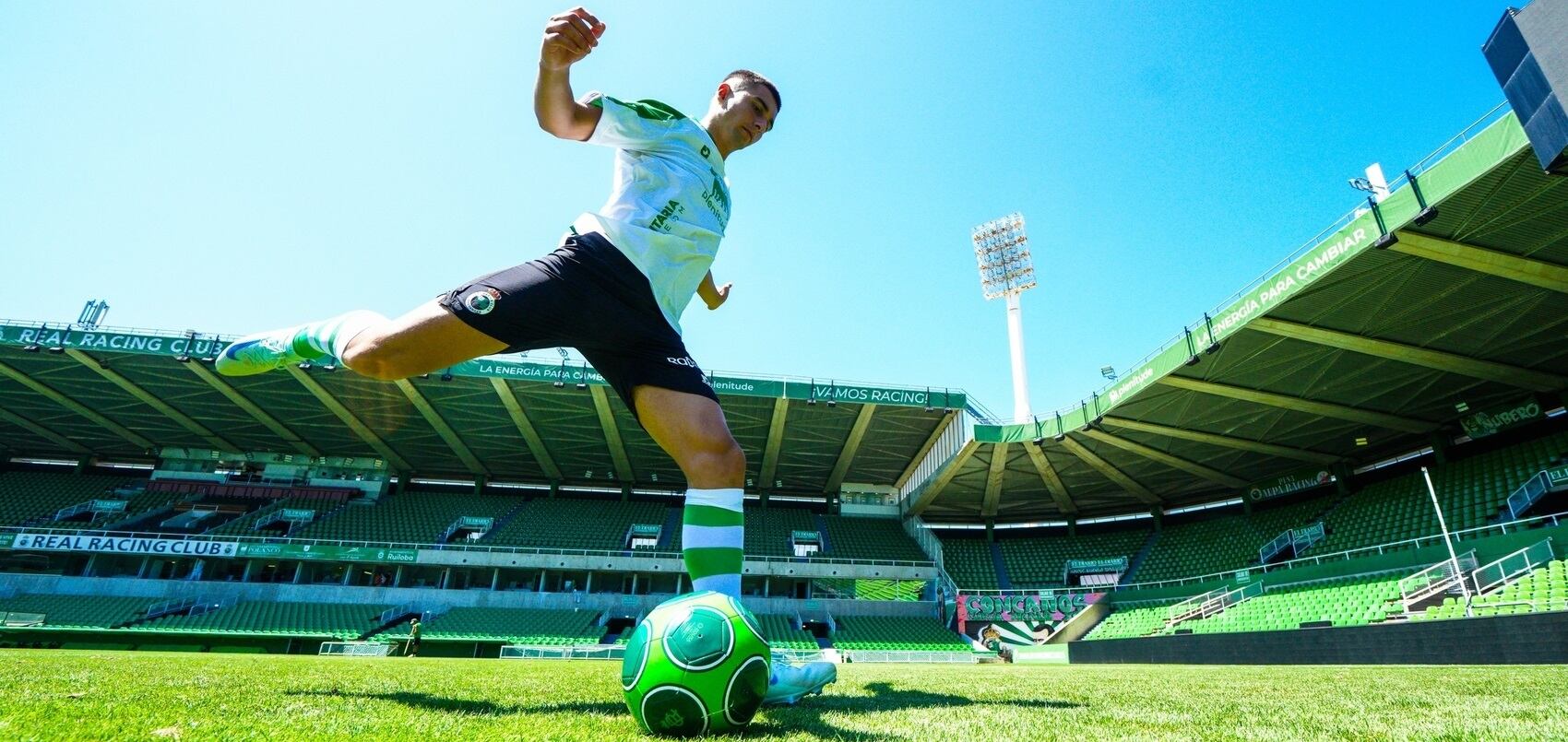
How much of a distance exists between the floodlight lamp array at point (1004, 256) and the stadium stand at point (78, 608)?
1694 inches

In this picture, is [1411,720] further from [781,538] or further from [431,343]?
[781,538]

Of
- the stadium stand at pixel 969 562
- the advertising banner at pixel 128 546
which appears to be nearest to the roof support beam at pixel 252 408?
the advertising banner at pixel 128 546

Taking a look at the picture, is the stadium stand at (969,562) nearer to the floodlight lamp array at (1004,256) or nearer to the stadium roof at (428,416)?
the stadium roof at (428,416)

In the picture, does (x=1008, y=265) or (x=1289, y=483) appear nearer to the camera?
(x=1289, y=483)

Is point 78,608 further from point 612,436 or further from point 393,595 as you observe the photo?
point 612,436

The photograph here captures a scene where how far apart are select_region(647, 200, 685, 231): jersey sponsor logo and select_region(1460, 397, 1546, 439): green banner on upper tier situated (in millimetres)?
30977

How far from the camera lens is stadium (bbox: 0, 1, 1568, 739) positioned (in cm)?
1280

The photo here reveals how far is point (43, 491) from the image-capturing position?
111ft

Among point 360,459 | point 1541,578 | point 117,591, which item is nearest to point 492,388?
point 360,459

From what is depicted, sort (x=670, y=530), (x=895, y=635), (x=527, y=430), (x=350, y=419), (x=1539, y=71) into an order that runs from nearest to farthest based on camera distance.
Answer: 1. (x=1539, y=71)
2. (x=895, y=635)
3. (x=350, y=419)
4. (x=527, y=430)
5. (x=670, y=530)

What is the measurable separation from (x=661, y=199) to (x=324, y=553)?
1340 inches

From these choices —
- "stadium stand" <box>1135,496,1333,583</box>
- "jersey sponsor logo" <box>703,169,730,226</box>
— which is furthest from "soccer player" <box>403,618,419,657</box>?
"stadium stand" <box>1135,496,1333,583</box>

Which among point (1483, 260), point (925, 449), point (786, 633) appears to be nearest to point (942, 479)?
point (925, 449)

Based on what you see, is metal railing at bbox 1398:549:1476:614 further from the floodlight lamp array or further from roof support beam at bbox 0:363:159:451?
roof support beam at bbox 0:363:159:451
